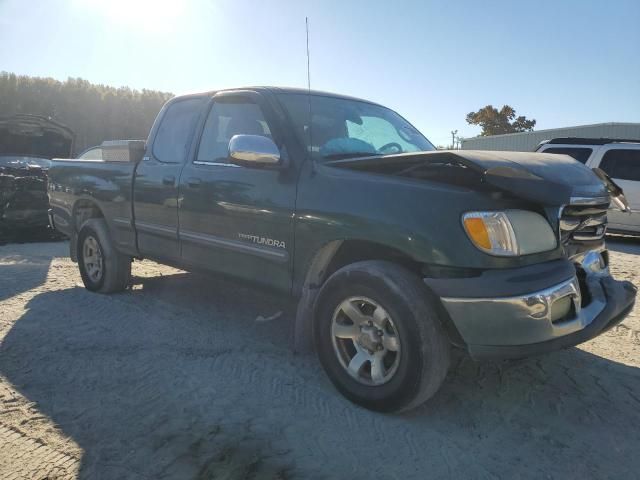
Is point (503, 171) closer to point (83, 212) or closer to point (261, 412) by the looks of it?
point (261, 412)

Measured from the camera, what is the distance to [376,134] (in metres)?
3.96

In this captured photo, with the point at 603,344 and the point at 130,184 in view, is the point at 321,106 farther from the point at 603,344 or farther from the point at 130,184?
the point at 603,344

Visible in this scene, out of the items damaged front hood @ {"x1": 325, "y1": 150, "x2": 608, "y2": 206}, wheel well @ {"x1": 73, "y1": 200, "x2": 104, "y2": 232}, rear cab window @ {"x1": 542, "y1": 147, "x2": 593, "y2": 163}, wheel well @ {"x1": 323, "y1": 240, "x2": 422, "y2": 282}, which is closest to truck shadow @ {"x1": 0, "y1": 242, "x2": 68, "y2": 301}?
wheel well @ {"x1": 73, "y1": 200, "x2": 104, "y2": 232}

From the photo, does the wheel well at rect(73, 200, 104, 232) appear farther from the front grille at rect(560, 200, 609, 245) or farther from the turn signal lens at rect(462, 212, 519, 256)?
the front grille at rect(560, 200, 609, 245)

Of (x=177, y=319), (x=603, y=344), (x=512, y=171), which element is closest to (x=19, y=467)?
(x=177, y=319)

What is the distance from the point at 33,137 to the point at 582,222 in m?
12.2

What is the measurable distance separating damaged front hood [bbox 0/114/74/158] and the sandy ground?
8695 mm

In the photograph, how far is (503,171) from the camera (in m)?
2.52

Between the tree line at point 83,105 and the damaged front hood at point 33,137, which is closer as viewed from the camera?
the damaged front hood at point 33,137

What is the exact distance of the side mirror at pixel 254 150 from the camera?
3.21 m

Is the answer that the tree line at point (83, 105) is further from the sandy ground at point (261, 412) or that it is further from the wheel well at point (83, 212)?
the sandy ground at point (261, 412)

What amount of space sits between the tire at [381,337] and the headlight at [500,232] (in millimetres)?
399

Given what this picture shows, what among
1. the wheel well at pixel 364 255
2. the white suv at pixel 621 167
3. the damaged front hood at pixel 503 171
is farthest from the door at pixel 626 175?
the wheel well at pixel 364 255

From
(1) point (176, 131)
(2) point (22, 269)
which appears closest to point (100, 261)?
(1) point (176, 131)
